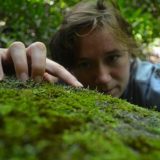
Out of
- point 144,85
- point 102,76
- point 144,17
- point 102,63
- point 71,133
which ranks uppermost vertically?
point 144,17

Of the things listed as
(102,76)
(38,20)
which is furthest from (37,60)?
(38,20)

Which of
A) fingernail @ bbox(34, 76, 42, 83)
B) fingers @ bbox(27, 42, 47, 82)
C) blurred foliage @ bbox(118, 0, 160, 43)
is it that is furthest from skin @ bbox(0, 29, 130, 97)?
fingernail @ bbox(34, 76, 42, 83)

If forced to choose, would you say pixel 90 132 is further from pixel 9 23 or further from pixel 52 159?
pixel 9 23

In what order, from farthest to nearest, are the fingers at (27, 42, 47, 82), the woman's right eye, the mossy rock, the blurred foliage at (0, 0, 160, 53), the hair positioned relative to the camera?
the blurred foliage at (0, 0, 160, 53) < the hair < the woman's right eye < the fingers at (27, 42, 47, 82) < the mossy rock

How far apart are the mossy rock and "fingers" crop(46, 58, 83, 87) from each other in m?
0.77

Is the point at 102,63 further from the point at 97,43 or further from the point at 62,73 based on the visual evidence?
the point at 62,73

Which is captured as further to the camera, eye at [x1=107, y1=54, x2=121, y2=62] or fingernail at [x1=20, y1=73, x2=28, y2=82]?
eye at [x1=107, y1=54, x2=121, y2=62]

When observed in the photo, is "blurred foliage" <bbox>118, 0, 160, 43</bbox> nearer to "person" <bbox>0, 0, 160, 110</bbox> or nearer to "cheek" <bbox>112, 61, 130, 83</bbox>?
"person" <bbox>0, 0, 160, 110</bbox>

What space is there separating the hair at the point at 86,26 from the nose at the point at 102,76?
434 millimetres

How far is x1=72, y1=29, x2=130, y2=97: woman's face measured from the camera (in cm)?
348

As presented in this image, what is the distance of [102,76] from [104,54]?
261 millimetres

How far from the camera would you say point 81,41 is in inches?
143

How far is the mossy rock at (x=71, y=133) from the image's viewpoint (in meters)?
0.55

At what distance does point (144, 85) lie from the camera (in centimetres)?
369
